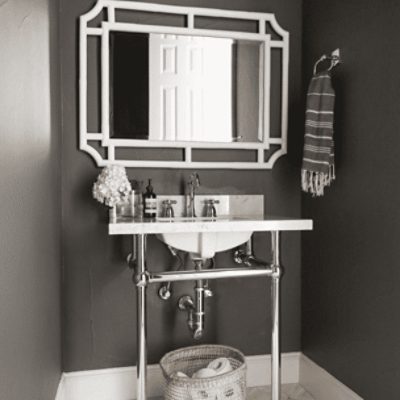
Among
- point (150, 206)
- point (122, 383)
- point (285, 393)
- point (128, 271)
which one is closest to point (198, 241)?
point (150, 206)

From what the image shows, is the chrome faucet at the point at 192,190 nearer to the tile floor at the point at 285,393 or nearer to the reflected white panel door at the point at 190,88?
the reflected white panel door at the point at 190,88

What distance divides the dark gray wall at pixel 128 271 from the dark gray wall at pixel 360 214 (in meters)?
0.14

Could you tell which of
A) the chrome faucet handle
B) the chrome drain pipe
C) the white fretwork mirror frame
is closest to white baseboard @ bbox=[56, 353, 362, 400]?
the chrome drain pipe

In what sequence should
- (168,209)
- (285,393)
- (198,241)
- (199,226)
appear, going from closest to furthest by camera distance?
(199,226) < (198,241) < (168,209) < (285,393)

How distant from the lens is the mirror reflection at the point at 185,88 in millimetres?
2363

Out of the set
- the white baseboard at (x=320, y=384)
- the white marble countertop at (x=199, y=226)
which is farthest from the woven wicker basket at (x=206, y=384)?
the white marble countertop at (x=199, y=226)

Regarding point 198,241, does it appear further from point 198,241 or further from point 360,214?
point 360,214

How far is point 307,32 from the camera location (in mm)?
2527

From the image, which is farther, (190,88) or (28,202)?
(190,88)

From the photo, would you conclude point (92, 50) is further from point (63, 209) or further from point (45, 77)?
point (63, 209)

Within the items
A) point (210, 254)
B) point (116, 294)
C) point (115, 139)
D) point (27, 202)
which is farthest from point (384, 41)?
point (116, 294)

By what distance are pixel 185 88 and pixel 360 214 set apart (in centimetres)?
103

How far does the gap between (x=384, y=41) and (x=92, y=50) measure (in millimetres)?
1308

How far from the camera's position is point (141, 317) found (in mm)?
1984
